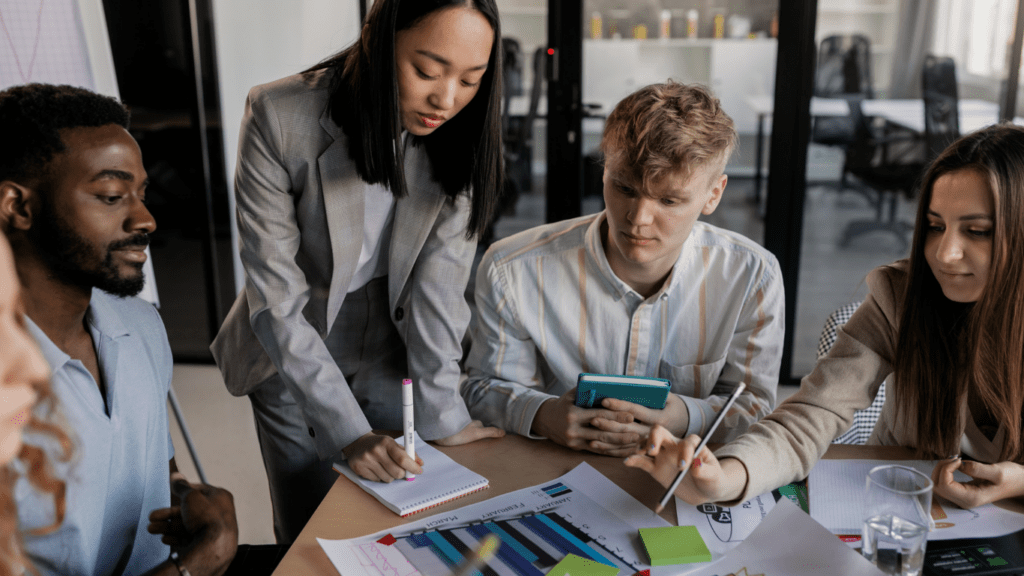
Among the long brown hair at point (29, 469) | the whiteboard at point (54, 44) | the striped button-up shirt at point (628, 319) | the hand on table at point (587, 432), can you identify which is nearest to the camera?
the long brown hair at point (29, 469)

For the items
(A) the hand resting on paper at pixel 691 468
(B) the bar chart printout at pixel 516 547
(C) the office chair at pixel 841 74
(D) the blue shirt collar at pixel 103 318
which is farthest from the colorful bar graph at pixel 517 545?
(C) the office chair at pixel 841 74

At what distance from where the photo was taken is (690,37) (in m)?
3.24

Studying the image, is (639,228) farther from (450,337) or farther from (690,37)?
(690,37)

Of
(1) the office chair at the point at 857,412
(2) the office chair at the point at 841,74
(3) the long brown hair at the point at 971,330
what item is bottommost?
(1) the office chair at the point at 857,412

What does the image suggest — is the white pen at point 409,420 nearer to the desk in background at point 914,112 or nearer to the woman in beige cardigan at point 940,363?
the woman in beige cardigan at point 940,363

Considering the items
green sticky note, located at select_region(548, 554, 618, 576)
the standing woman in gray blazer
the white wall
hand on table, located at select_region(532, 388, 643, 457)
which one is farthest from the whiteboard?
green sticky note, located at select_region(548, 554, 618, 576)

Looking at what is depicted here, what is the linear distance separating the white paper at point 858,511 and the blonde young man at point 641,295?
22cm

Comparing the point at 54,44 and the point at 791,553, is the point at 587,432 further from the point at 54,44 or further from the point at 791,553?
the point at 54,44

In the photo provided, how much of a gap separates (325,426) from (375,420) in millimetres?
329

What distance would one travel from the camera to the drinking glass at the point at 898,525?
950 millimetres

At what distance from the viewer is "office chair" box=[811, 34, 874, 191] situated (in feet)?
10.2

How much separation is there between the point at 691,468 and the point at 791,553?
175mm

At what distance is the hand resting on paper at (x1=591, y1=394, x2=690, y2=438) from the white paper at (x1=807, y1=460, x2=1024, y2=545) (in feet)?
0.77

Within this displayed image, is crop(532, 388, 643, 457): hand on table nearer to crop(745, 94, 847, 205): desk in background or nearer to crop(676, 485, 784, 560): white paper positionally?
crop(676, 485, 784, 560): white paper
